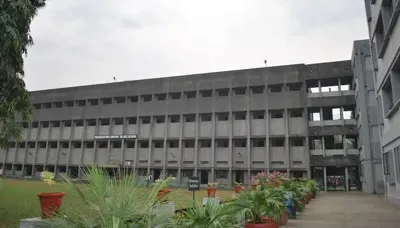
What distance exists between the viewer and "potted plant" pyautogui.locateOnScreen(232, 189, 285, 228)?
654 centimetres

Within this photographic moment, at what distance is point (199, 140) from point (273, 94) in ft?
34.7

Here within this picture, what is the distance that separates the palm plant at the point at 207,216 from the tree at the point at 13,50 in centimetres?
732

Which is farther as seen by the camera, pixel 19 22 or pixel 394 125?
pixel 394 125

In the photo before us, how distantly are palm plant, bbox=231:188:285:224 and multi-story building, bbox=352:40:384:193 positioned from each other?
25954 mm

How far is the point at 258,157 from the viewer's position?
123 ft

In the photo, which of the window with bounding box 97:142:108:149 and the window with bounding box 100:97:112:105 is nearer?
the window with bounding box 97:142:108:149

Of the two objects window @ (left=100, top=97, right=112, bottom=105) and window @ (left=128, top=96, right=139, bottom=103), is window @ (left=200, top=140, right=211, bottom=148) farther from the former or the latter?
window @ (left=100, top=97, right=112, bottom=105)

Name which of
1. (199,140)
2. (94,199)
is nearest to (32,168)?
(199,140)

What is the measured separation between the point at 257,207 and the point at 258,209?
0.05 m

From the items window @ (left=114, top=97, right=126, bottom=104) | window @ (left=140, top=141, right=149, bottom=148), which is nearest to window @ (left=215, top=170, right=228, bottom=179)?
window @ (left=140, top=141, right=149, bottom=148)

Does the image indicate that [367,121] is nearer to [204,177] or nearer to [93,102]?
[204,177]

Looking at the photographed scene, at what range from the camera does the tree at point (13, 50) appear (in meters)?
9.16

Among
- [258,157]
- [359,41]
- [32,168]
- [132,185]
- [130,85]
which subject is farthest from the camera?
[32,168]

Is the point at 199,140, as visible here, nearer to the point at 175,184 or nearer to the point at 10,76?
the point at 175,184
